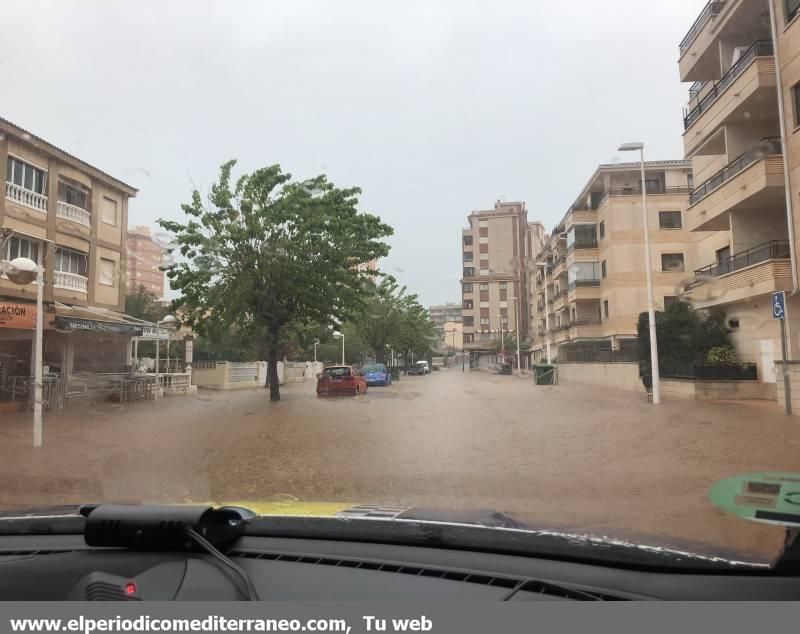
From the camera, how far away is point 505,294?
75438mm

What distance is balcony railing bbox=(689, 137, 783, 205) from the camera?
56.4 feet

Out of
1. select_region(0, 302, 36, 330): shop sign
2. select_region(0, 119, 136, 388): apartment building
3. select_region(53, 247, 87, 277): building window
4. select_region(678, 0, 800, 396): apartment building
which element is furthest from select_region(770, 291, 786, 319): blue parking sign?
select_region(53, 247, 87, 277): building window

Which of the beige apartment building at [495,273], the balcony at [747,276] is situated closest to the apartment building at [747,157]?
the balcony at [747,276]

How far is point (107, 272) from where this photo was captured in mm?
21359

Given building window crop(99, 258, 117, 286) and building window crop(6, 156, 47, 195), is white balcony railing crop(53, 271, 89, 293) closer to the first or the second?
building window crop(99, 258, 117, 286)

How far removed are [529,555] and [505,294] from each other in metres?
74.2

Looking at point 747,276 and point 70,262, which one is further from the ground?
point 70,262

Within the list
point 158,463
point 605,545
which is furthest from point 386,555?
point 158,463

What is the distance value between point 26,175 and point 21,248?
2014 mm

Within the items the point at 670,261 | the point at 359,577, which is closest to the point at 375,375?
the point at 670,261

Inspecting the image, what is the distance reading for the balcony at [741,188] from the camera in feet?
54.5

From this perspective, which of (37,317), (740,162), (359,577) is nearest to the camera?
(359,577)

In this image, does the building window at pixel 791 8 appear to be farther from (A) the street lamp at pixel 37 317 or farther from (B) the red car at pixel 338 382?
(A) the street lamp at pixel 37 317

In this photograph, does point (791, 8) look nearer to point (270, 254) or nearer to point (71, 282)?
point (270, 254)
